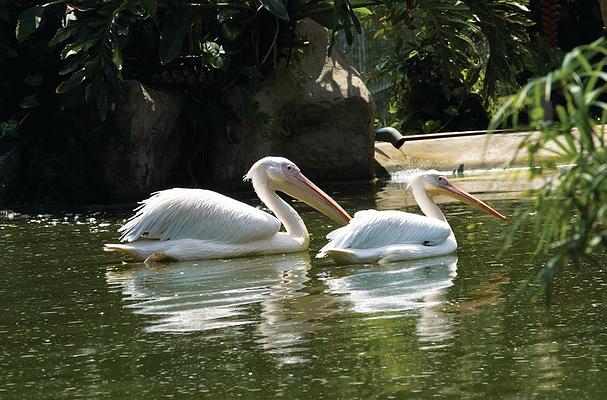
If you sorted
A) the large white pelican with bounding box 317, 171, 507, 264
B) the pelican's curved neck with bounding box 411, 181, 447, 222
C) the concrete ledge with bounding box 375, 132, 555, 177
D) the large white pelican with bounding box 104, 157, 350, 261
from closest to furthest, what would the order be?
1. the large white pelican with bounding box 317, 171, 507, 264
2. the large white pelican with bounding box 104, 157, 350, 261
3. the pelican's curved neck with bounding box 411, 181, 447, 222
4. the concrete ledge with bounding box 375, 132, 555, 177

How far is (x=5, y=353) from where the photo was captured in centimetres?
517

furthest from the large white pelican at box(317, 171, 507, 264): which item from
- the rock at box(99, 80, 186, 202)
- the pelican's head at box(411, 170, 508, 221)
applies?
the rock at box(99, 80, 186, 202)

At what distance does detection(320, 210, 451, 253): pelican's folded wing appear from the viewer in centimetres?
729

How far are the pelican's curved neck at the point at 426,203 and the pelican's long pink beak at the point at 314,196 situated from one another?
50 cm

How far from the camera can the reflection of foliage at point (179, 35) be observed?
34.4 feet

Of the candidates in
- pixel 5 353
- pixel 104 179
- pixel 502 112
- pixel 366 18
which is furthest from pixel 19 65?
pixel 502 112

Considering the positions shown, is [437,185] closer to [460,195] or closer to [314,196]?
[460,195]

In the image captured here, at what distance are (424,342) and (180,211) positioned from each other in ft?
10.9

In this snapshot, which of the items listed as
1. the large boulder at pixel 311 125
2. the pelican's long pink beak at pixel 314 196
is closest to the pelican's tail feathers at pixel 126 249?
the pelican's long pink beak at pixel 314 196

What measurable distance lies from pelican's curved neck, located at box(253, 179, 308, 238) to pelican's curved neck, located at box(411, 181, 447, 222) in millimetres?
730

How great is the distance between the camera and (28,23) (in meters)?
11.0

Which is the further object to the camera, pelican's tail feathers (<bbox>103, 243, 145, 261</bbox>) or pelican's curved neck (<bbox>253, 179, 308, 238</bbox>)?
pelican's curved neck (<bbox>253, 179, 308, 238</bbox>)

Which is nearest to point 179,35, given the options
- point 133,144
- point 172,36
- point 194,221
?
point 172,36

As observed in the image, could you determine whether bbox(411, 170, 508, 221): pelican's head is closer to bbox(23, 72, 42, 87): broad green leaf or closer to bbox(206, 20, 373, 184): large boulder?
bbox(206, 20, 373, 184): large boulder
